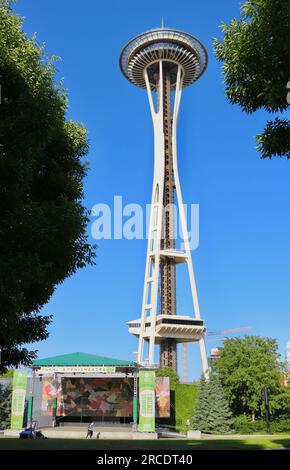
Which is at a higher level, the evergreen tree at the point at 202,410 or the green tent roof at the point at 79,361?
the green tent roof at the point at 79,361

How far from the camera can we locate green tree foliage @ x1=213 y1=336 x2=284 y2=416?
47.4 m

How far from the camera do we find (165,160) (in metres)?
88.9

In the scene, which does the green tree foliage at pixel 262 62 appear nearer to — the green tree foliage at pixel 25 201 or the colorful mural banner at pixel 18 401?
the green tree foliage at pixel 25 201

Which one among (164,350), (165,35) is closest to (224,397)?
(164,350)

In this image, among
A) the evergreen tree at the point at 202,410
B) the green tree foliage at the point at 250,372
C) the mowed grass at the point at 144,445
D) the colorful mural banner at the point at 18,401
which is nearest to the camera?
the mowed grass at the point at 144,445

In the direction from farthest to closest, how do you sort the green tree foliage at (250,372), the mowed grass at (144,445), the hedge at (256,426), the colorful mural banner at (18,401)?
1. the green tree foliage at (250,372)
2. the hedge at (256,426)
3. the colorful mural banner at (18,401)
4. the mowed grass at (144,445)

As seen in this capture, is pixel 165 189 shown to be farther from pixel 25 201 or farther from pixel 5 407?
pixel 25 201

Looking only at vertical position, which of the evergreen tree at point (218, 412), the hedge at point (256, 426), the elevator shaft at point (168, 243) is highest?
the elevator shaft at point (168, 243)

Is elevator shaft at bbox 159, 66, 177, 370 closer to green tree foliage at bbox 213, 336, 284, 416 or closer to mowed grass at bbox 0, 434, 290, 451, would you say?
green tree foliage at bbox 213, 336, 284, 416

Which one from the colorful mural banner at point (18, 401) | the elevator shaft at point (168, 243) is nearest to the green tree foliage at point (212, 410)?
the colorful mural banner at point (18, 401)

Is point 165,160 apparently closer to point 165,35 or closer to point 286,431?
point 165,35

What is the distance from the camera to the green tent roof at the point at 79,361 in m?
44.3

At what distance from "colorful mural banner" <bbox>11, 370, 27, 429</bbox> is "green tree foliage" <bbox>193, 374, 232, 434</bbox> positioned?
16.8m

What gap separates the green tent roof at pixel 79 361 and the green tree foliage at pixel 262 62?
36202 mm
